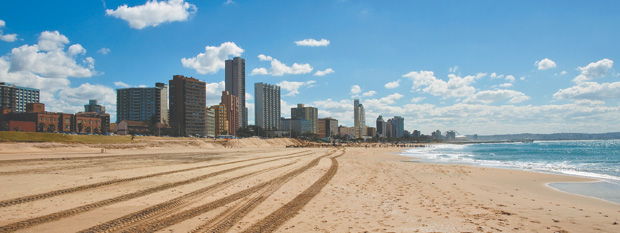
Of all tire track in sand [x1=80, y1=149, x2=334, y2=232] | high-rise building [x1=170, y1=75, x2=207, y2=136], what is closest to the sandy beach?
tire track in sand [x1=80, y1=149, x2=334, y2=232]

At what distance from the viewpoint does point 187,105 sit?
17612cm

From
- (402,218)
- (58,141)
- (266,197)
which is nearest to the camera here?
(402,218)

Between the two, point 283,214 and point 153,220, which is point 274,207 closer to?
point 283,214

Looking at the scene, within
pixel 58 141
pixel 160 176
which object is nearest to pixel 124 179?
pixel 160 176

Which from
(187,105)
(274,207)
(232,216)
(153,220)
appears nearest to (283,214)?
(274,207)

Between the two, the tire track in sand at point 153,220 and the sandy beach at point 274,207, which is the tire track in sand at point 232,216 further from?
the tire track in sand at point 153,220

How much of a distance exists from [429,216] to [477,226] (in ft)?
4.35

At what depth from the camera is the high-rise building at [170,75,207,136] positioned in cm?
17612

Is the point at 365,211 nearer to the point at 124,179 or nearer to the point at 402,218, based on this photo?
the point at 402,218

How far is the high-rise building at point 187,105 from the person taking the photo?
176m

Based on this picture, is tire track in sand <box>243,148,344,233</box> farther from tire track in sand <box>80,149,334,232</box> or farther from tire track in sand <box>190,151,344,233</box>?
tire track in sand <box>80,149,334,232</box>

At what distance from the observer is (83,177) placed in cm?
1527

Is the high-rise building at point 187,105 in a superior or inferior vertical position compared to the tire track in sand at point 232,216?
superior

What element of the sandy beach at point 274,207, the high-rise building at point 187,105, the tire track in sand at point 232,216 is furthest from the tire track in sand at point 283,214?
the high-rise building at point 187,105
